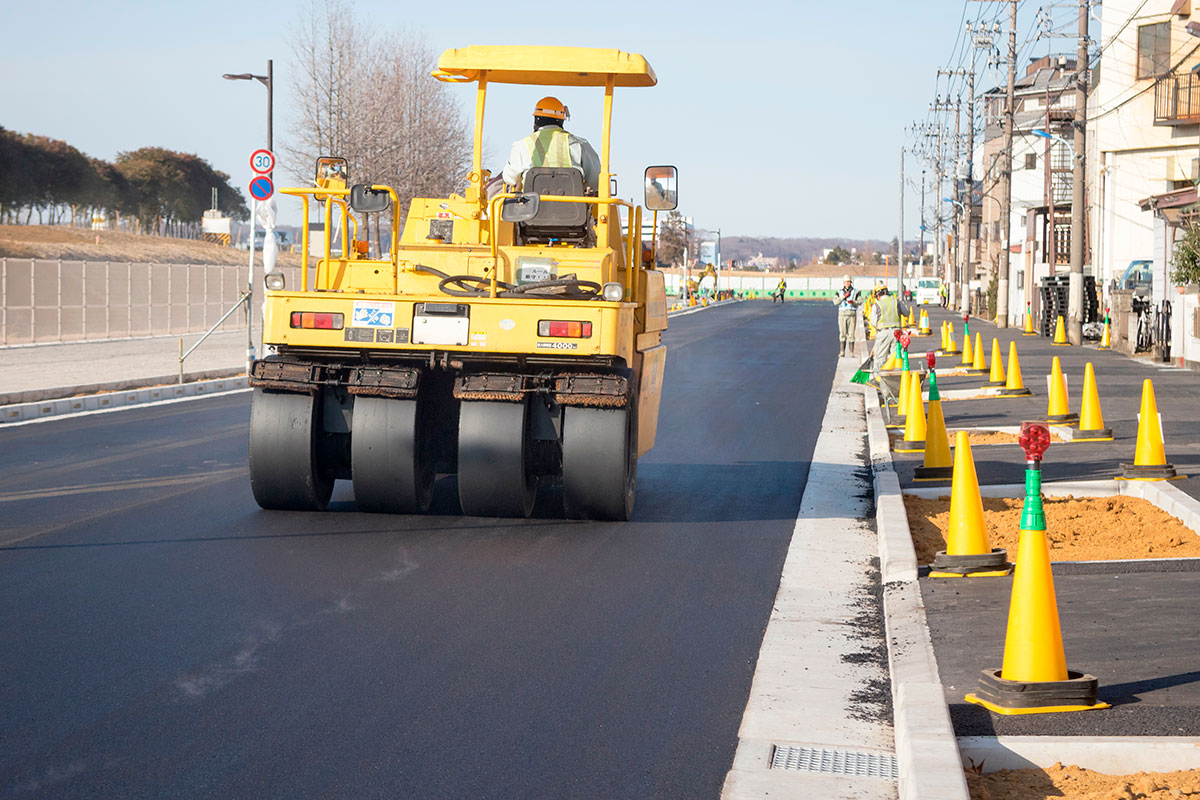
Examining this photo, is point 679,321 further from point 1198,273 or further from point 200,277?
point 1198,273

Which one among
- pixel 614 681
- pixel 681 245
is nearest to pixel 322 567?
pixel 614 681

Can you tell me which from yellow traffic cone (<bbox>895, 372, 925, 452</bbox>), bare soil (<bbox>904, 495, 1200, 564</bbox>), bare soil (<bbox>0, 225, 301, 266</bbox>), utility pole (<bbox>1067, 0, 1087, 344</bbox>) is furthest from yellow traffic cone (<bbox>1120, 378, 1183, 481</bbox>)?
bare soil (<bbox>0, 225, 301, 266</bbox>)

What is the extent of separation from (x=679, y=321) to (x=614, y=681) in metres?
52.7

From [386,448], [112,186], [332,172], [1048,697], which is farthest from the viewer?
[112,186]

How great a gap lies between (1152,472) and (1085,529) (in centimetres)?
203

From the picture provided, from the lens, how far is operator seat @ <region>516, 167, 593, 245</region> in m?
10.3

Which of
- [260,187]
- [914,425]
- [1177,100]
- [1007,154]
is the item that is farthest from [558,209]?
[1007,154]

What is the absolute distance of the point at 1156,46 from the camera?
4197cm

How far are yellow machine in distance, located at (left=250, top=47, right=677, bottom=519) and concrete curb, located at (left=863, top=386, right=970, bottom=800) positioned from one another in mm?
2095

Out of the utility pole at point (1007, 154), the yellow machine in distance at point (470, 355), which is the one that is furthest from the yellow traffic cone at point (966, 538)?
the utility pole at point (1007, 154)

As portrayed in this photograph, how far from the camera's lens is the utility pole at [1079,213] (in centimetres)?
3734

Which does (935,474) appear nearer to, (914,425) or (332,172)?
(914,425)

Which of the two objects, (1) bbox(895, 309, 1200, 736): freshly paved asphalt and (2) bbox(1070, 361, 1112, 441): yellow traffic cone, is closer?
(1) bbox(895, 309, 1200, 736): freshly paved asphalt

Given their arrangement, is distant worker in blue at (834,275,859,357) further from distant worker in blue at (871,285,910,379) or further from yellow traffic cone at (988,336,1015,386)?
yellow traffic cone at (988,336,1015,386)
